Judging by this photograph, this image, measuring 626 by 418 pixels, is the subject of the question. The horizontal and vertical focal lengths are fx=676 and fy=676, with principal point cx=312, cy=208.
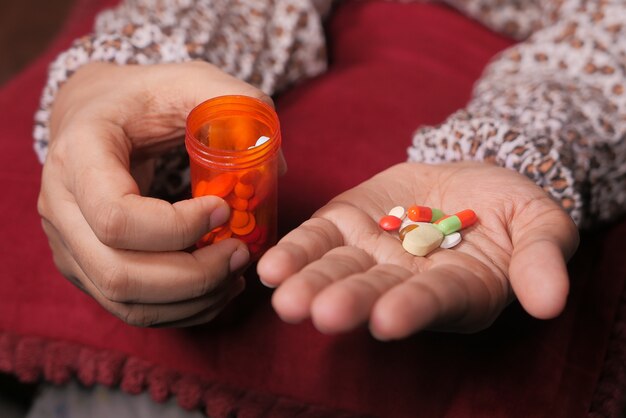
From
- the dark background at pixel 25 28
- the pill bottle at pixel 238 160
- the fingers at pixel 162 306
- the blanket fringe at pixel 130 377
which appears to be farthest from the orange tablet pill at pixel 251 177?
the dark background at pixel 25 28

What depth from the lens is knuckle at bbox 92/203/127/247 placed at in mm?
601

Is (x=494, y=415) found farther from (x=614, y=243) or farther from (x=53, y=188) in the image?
(x=53, y=188)

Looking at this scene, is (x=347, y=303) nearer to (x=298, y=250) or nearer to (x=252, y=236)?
(x=298, y=250)

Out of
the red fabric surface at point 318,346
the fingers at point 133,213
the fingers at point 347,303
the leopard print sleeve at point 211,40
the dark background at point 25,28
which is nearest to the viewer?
the fingers at point 347,303

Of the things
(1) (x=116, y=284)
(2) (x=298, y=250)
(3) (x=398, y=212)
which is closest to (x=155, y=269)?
(1) (x=116, y=284)

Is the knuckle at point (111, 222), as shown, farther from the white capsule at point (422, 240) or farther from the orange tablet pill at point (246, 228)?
the white capsule at point (422, 240)

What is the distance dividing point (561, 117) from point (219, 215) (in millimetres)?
491

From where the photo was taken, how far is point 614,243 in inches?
34.9

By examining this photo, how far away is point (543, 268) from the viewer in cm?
55

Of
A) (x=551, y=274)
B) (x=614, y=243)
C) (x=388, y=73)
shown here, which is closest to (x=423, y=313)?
(x=551, y=274)

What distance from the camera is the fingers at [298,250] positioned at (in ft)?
1.85

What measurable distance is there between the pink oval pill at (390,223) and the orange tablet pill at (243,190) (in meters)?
0.14

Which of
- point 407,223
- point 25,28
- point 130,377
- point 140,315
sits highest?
point 407,223

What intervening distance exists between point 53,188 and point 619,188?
703 millimetres
